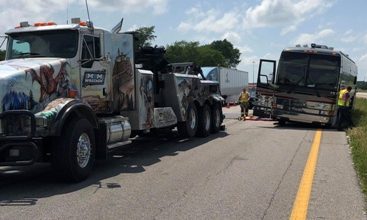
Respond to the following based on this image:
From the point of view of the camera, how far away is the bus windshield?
67.5 ft

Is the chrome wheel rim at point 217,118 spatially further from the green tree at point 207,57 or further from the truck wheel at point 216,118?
the green tree at point 207,57

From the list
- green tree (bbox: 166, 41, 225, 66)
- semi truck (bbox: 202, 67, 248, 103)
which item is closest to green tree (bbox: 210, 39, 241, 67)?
green tree (bbox: 166, 41, 225, 66)

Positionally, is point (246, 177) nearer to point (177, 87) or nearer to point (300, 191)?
point (300, 191)

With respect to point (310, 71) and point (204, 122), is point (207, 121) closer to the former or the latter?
point (204, 122)

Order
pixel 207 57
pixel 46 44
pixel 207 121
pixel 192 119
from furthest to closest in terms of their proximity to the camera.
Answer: pixel 207 57
pixel 207 121
pixel 192 119
pixel 46 44

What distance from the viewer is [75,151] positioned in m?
8.83

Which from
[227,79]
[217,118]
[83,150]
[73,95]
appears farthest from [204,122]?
[227,79]

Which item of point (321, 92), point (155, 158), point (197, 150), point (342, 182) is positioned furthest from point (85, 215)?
point (321, 92)

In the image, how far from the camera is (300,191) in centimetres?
817

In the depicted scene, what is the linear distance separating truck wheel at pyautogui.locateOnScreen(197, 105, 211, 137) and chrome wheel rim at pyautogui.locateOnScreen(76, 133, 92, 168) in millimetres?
7634

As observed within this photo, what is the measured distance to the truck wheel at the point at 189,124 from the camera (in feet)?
51.6

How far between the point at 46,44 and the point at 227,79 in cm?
3577

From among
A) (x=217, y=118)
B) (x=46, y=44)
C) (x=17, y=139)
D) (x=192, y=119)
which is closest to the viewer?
(x=17, y=139)

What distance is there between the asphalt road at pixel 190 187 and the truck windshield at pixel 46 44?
2.23 m
